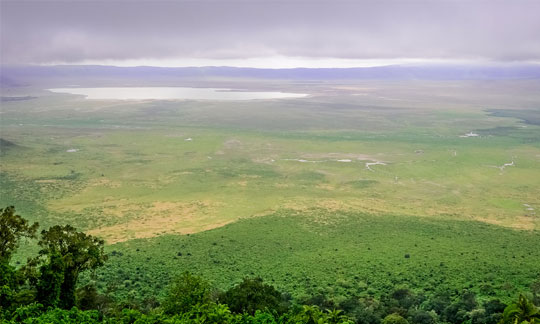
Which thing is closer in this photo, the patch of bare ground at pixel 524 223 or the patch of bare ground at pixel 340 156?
the patch of bare ground at pixel 524 223

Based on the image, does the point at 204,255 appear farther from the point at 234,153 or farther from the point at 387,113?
the point at 387,113

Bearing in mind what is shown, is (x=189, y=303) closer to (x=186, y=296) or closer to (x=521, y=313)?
(x=186, y=296)

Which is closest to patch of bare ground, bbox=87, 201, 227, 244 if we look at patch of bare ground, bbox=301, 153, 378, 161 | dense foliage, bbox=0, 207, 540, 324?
dense foliage, bbox=0, 207, 540, 324

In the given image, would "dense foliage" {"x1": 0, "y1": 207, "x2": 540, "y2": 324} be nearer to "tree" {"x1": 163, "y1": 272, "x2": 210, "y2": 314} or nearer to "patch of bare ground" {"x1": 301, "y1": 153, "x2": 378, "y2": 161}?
"tree" {"x1": 163, "y1": 272, "x2": 210, "y2": 314}

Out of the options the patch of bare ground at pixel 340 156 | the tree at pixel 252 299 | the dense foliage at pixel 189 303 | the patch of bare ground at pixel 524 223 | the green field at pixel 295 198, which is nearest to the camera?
the dense foliage at pixel 189 303

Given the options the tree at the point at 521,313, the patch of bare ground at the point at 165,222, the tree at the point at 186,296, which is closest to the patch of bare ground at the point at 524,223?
the tree at the point at 521,313

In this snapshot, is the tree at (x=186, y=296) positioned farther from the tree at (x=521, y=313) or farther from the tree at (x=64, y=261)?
the tree at (x=521, y=313)

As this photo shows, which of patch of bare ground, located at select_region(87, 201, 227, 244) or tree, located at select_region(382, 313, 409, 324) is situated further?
patch of bare ground, located at select_region(87, 201, 227, 244)
